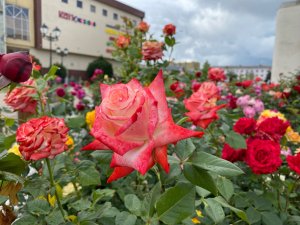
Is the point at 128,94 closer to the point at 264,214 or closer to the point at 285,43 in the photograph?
the point at 264,214

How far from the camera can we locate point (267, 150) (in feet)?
1.89

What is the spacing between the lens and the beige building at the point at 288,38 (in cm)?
485

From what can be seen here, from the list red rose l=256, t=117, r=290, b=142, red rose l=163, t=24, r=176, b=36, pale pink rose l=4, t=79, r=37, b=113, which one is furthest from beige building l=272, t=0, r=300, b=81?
pale pink rose l=4, t=79, r=37, b=113

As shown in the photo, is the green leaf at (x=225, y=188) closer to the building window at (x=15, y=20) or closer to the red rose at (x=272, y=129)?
the red rose at (x=272, y=129)

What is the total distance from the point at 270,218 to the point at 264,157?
0.37ft

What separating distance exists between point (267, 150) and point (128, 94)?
377mm

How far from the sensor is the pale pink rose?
688 mm

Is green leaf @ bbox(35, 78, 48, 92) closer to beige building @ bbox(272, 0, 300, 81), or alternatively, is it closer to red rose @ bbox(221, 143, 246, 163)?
red rose @ bbox(221, 143, 246, 163)

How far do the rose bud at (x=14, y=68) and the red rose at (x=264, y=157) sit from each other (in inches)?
17.4

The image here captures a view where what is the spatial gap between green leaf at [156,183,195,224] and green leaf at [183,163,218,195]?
17 mm

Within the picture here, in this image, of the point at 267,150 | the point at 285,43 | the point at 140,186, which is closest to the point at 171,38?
the point at 140,186

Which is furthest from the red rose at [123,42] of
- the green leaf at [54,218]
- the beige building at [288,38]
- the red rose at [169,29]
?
the beige building at [288,38]

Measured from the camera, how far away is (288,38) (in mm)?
4930

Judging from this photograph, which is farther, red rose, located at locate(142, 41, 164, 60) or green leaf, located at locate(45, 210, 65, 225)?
red rose, located at locate(142, 41, 164, 60)
